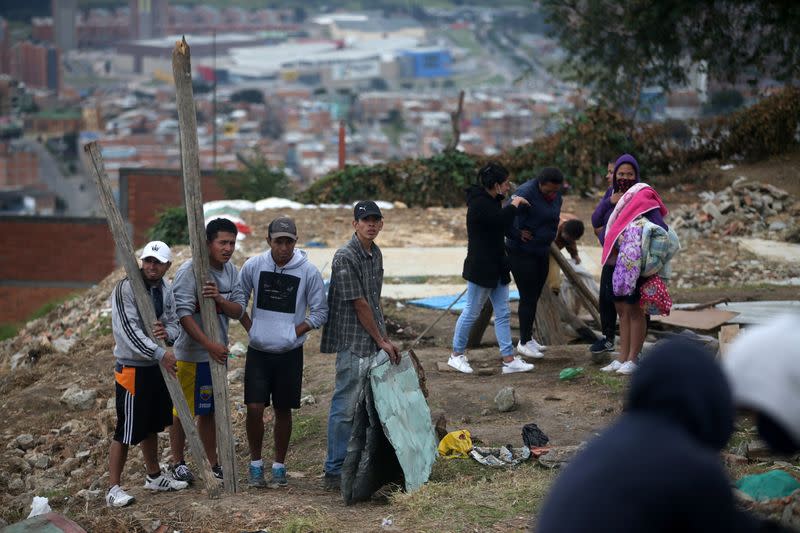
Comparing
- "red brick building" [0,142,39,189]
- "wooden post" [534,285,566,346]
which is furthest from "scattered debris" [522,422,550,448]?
"red brick building" [0,142,39,189]

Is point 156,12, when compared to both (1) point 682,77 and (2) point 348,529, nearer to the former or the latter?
(1) point 682,77

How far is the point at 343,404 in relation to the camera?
6.73 m

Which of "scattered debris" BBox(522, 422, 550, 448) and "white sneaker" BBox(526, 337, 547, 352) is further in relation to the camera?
"white sneaker" BBox(526, 337, 547, 352)

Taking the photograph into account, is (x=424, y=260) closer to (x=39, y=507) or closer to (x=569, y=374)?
(x=569, y=374)

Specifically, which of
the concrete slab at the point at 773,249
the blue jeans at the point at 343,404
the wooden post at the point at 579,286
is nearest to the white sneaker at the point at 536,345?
the wooden post at the point at 579,286

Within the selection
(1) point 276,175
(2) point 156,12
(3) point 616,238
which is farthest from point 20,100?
(3) point 616,238

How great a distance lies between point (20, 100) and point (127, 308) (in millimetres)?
86612

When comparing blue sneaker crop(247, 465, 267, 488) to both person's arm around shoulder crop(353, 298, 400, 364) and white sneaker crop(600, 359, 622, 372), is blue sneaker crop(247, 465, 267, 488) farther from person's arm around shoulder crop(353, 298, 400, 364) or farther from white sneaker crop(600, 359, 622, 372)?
white sneaker crop(600, 359, 622, 372)

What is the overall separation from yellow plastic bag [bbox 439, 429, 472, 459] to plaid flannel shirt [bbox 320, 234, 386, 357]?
32.5 inches

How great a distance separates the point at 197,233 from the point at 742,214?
484 inches

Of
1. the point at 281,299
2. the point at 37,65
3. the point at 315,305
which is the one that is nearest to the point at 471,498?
the point at 315,305

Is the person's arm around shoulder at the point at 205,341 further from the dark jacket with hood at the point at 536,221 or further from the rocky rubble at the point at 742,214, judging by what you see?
the rocky rubble at the point at 742,214

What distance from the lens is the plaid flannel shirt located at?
21.9ft

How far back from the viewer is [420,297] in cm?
1234
